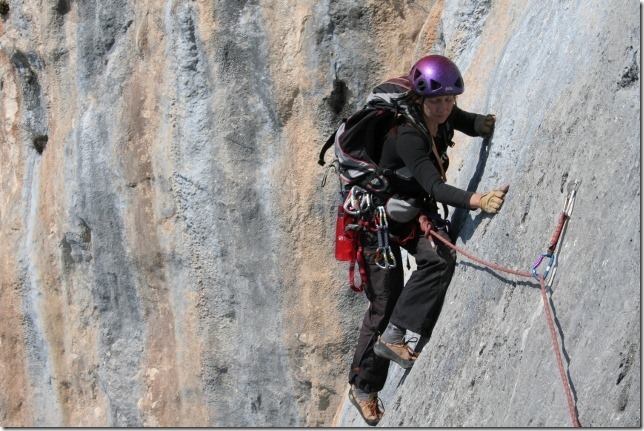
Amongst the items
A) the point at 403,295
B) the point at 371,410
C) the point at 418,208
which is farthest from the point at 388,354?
the point at 418,208

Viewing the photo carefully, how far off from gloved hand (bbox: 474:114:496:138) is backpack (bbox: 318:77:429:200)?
757 mm

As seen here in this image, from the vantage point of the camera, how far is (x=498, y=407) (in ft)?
22.5

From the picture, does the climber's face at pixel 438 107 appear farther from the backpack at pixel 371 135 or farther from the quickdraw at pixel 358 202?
the quickdraw at pixel 358 202

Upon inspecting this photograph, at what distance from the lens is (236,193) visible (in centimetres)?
1298

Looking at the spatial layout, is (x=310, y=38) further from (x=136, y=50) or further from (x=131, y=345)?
(x=131, y=345)

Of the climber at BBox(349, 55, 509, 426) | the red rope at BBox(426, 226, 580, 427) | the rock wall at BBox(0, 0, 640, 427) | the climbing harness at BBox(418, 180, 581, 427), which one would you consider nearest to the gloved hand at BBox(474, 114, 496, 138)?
the climber at BBox(349, 55, 509, 426)

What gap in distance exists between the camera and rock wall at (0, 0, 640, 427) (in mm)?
7848

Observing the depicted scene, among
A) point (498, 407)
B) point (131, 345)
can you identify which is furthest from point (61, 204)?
point (498, 407)

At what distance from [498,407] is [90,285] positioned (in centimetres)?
911

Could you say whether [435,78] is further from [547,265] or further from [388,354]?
[388,354]

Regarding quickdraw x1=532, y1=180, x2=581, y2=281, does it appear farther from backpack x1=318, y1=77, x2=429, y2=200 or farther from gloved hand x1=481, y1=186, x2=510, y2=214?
backpack x1=318, y1=77, x2=429, y2=200

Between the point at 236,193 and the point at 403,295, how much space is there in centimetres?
468

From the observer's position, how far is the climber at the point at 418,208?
26.6 feet

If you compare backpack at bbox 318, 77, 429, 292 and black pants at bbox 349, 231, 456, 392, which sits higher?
backpack at bbox 318, 77, 429, 292
